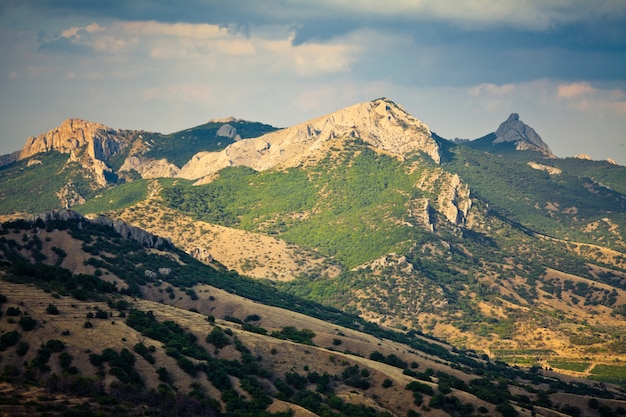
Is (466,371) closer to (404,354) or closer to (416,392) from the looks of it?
(404,354)

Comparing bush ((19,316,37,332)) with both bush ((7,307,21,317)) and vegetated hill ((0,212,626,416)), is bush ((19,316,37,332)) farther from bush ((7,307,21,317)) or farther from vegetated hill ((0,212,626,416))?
bush ((7,307,21,317))

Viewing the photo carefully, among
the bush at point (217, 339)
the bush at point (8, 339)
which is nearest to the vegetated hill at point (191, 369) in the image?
the bush at point (8, 339)

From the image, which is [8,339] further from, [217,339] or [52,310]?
[217,339]

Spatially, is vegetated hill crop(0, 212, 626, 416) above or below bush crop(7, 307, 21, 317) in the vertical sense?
below

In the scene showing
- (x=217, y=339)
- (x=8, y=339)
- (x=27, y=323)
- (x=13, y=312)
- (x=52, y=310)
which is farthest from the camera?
(x=217, y=339)

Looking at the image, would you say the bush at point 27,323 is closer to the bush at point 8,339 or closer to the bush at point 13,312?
the bush at point 13,312

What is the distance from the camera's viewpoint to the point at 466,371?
7776 inches

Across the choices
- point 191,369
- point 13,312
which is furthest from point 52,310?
point 191,369

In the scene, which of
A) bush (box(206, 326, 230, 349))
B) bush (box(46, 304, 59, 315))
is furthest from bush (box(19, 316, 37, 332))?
bush (box(206, 326, 230, 349))

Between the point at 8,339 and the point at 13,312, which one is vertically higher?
the point at 13,312

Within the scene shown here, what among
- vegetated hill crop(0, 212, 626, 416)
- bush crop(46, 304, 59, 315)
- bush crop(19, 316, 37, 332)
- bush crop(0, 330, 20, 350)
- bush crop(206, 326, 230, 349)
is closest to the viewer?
vegetated hill crop(0, 212, 626, 416)

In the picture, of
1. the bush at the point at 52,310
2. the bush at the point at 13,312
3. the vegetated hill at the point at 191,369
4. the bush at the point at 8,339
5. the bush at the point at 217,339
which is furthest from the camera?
the bush at the point at 217,339

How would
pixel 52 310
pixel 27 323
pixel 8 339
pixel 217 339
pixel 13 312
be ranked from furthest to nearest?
pixel 217 339 < pixel 52 310 < pixel 13 312 < pixel 27 323 < pixel 8 339

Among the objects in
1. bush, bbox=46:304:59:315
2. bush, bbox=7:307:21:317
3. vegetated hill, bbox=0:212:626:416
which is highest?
bush, bbox=46:304:59:315
